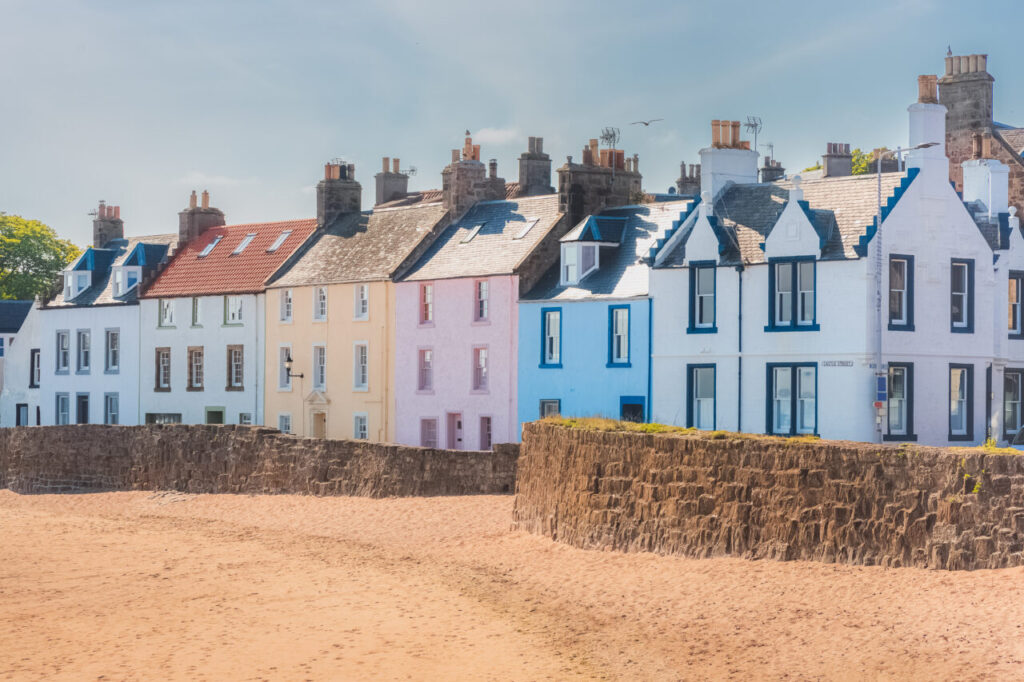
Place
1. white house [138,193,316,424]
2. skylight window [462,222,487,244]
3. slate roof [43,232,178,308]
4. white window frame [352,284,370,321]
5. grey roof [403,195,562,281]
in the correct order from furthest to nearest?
slate roof [43,232,178,308] → white house [138,193,316,424] → white window frame [352,284,370,321] → skylight window [462,222,487,244] → grey roof [403,195,562,281]

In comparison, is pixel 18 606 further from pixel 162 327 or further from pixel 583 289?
pixel 162 327

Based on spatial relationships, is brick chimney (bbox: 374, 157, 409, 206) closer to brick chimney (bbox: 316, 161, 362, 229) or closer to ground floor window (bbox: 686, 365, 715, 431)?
brick chimney (bbox: 316, 161, 362, 229)

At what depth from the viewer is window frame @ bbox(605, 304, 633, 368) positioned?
47.1 metres

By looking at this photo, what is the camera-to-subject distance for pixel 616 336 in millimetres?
47812

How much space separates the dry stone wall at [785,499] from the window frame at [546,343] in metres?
18.7

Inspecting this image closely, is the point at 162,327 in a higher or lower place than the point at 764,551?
higher

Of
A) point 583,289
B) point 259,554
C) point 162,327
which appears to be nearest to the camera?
point 259,554

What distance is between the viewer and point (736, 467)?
25234mm

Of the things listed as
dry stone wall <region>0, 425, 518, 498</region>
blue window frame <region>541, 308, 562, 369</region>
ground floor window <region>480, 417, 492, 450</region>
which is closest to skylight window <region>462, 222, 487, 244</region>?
blue window frame <region>541, 308, 562, 369</region>

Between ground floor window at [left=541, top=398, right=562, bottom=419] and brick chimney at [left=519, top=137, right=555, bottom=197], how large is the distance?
43.8ft

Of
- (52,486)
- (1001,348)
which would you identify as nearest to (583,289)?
(1001,348)

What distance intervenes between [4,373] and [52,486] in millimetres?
25255

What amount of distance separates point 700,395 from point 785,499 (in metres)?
20.9

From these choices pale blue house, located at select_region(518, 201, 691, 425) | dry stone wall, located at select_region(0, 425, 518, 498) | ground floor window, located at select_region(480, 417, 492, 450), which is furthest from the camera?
ground floor window, located at select_region(480, 417, 492, 450)
